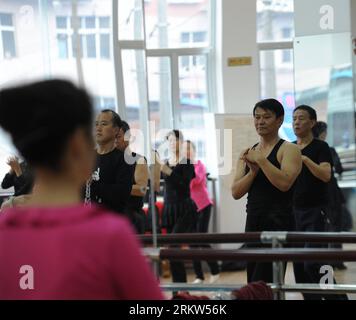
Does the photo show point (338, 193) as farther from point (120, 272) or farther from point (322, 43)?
point (120, 272)

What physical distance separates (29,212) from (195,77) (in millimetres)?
2216

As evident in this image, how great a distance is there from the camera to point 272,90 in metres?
2.83

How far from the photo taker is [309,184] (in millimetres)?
2695

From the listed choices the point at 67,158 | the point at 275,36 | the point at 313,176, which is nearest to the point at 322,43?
the point at 275,36

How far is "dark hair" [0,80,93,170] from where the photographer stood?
3.16 ft

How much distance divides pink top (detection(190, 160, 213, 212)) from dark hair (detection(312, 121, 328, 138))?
541 mm

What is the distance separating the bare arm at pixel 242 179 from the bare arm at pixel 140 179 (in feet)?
1.29

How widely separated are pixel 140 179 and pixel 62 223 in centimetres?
164

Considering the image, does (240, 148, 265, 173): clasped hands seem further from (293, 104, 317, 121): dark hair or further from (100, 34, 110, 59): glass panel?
(100, 34, 110, 59): glass panel

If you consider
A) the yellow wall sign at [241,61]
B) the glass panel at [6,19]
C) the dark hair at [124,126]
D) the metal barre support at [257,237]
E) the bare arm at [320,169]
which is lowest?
the metal barre support at [257,237]

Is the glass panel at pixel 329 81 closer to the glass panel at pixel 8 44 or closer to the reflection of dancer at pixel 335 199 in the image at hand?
the reflection of dancer at pixel 335 199

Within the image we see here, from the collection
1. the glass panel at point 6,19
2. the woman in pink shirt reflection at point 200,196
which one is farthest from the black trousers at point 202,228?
the glass panel at point 6,19

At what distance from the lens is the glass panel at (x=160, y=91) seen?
304 centimetres

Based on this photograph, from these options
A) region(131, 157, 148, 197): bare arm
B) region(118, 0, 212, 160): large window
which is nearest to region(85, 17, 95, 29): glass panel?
region(118, 0, 212, 160): large window
